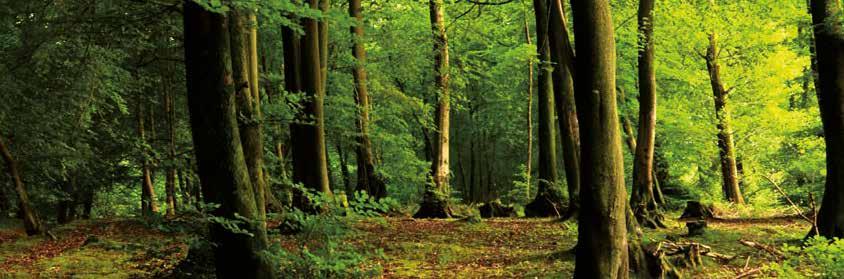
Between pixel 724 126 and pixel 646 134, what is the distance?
11338 millimetres

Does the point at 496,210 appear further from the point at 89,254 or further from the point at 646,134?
the point at 89,254

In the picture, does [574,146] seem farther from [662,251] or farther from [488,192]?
[488,192]

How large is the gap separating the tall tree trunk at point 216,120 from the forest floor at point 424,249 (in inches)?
23.0

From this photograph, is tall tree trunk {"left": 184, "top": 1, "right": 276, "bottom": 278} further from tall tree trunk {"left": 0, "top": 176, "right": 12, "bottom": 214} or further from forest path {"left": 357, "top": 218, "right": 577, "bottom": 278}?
tall tree trunk {"left": 0, "top": 176, "right": 12, "bottom": 214}

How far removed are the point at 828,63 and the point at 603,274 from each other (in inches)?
234

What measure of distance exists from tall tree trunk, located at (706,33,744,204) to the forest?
10 centimetres

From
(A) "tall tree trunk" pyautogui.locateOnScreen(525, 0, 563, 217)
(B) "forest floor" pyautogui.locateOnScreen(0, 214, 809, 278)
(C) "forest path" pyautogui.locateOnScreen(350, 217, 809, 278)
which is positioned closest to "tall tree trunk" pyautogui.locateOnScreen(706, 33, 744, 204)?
(C) "forest path" pyautogui.locateOnScreen(350, 217, 809, 278)

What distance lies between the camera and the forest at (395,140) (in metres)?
5.48

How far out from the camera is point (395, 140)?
2166 cm

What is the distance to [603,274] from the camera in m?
5.86

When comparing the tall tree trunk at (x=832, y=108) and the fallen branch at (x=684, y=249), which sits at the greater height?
the tall tree trunk at (x=832, y=108)

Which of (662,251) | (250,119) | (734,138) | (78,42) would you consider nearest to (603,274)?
(662,251)

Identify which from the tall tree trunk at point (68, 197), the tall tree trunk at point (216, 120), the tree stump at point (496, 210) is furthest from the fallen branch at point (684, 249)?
the tall tree trunk at point (68, 197)

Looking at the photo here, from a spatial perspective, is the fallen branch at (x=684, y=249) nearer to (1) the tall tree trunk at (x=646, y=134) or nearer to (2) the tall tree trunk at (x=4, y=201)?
(1) the tall tree trunk at (x=646, y=134)
